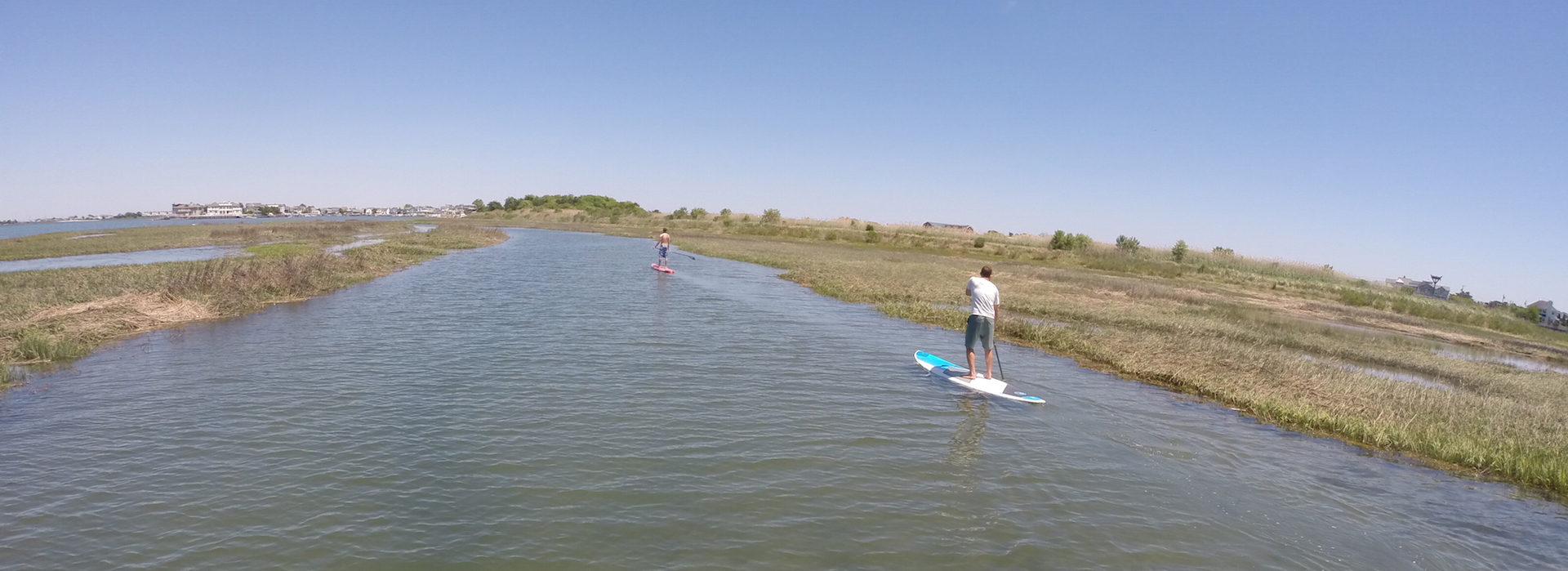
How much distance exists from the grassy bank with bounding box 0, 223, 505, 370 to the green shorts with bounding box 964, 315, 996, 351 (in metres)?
20.9

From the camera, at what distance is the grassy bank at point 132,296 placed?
16.0 meters

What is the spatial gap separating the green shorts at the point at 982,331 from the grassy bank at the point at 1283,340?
17.1 ft

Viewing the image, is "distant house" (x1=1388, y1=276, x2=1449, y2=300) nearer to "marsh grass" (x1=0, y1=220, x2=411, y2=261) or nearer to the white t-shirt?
the white t-shirt

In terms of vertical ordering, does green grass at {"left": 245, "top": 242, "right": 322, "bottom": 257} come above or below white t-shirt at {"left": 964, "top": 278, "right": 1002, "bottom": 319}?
below

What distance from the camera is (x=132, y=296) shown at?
66.4 ft

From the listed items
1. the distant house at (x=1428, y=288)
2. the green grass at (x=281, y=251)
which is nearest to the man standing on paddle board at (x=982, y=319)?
the green grass at (x=281, y=251)

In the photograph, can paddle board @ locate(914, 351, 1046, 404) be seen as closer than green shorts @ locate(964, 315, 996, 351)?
Yes

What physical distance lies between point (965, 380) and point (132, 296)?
24313 millimetres

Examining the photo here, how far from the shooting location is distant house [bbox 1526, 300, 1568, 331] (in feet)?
150

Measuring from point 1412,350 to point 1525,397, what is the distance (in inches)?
345

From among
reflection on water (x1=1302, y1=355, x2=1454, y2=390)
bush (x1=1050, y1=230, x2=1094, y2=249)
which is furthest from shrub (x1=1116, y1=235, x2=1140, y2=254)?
reflection on water (x1=1302, y1=355, x2=1454, y2=390)

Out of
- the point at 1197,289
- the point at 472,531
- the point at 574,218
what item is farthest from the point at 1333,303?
the point at 574,218

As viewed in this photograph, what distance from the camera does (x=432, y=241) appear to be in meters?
61.5

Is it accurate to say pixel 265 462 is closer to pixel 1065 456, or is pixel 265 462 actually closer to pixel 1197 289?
pixel 1065 456
